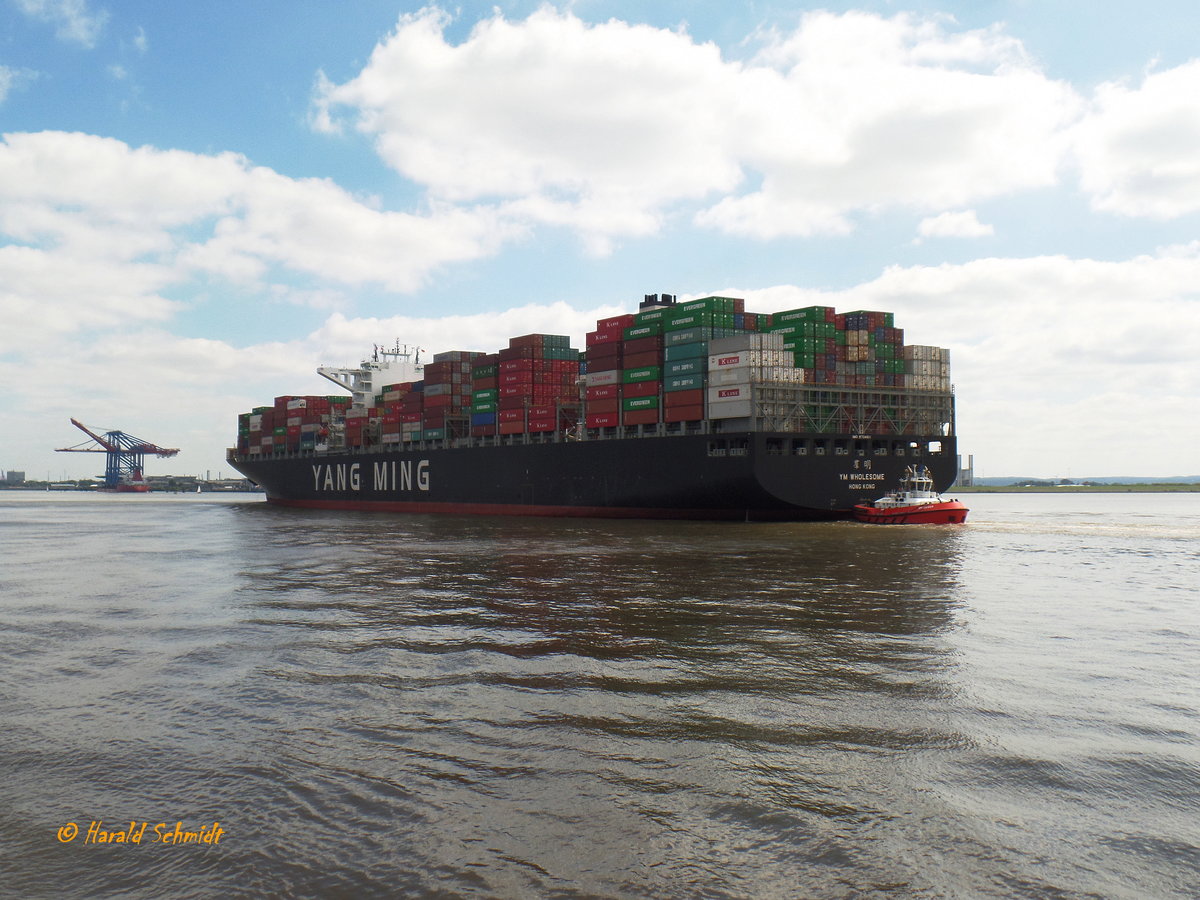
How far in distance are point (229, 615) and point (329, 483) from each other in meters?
62.7

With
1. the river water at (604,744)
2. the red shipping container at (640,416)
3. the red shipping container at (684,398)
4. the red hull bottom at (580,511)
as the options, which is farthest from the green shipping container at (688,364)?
the river water at (604,744)

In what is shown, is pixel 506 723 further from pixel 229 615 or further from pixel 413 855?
pixel 229 615

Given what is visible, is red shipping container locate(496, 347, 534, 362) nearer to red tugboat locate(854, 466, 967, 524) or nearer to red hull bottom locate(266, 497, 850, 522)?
red hull bottom locate(266, 497, 850, 522)

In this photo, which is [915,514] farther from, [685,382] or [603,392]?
[603,392]

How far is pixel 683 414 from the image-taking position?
45.0 metres

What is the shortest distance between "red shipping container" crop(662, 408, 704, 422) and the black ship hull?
1167 mm

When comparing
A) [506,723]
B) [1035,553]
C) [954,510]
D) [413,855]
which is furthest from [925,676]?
[954,510]

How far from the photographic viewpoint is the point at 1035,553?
94.1ft

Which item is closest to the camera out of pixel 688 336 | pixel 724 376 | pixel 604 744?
pixel 604 744

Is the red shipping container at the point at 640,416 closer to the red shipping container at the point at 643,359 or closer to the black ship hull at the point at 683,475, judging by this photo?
the black ship hull at the point at 683,475

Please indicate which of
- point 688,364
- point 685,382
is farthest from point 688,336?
point 685,382

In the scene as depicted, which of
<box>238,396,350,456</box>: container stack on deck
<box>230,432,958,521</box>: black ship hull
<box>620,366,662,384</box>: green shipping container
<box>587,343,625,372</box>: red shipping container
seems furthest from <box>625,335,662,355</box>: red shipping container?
<box>238,396,350,456</box>: container stack on deck

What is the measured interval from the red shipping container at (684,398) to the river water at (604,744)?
26294mm

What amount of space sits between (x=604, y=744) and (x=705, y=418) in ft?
121
